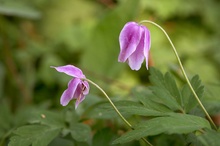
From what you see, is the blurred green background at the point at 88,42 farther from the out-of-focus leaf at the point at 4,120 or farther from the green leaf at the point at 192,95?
the green leaf at the point at 192,95

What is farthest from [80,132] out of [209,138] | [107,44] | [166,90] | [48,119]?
[107,44]

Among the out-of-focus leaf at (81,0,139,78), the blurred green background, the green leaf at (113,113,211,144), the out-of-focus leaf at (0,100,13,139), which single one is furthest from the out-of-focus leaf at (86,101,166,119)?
the out-of-focus leaf at (81,0,139,78)

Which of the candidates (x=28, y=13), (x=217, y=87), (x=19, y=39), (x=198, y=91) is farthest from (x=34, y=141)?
(x=19, y=39)

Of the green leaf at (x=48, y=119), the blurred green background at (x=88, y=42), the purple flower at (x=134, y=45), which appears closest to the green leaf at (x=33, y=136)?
the green leaf at (x=48, y=119)

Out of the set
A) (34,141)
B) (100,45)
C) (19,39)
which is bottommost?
(19,39)

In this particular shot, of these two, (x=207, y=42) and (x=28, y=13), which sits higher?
(x=28, y=13)

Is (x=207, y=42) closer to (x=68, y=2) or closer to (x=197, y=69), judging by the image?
(x=197, y=69)

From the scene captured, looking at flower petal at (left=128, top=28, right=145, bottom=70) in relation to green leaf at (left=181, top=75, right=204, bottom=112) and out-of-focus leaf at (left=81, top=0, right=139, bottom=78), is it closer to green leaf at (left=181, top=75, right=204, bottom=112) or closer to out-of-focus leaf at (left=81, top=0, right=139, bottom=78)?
green leaf at (left=181, top=75, right=204, bottom=112)
